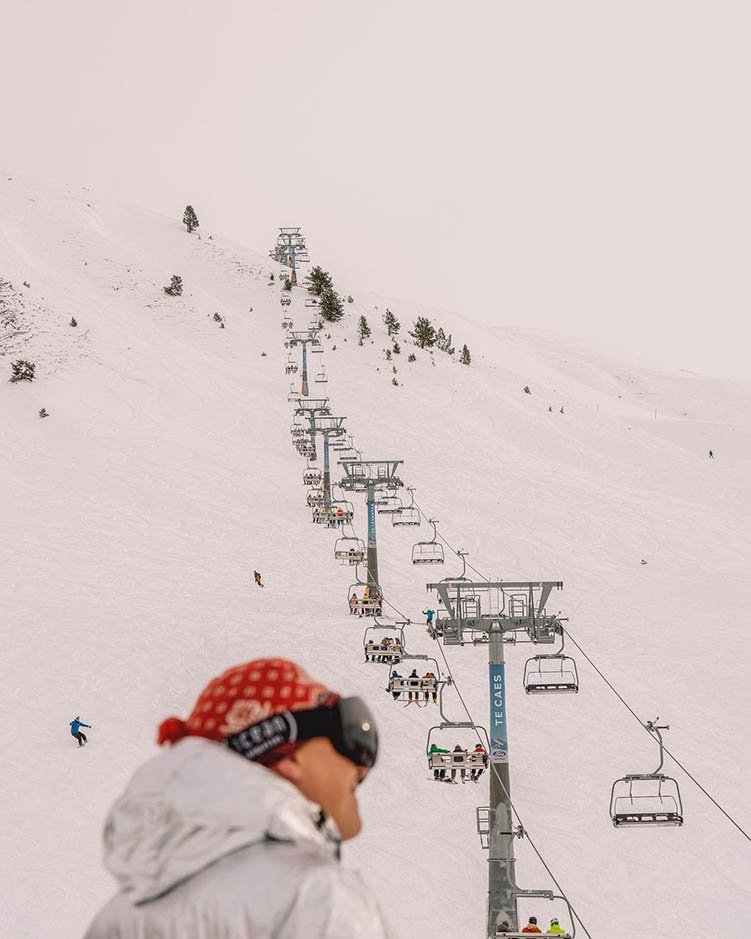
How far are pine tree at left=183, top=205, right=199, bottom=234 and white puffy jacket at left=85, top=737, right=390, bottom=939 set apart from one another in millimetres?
105097

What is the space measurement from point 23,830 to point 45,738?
14.5ft

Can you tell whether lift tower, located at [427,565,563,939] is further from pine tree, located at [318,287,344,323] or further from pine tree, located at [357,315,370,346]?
pine tree, located at [318,287,344,323]

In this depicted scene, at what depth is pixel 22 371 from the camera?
5700cm

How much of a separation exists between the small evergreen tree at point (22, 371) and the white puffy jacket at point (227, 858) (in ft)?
194

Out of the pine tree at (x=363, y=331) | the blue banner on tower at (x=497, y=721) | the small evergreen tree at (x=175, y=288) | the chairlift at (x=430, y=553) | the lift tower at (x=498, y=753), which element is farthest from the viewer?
the small evergreen tree at (x=175, y=288)

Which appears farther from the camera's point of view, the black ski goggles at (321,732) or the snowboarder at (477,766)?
the snowboarder at (477,766)

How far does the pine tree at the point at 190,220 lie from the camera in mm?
102625

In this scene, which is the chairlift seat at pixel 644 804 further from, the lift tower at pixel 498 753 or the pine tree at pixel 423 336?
the pine tree at pixel 423 336

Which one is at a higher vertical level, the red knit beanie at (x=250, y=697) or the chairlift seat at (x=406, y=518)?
the red knit beanie at (x=250, y=697)

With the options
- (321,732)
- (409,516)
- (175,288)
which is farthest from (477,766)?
(175,288)

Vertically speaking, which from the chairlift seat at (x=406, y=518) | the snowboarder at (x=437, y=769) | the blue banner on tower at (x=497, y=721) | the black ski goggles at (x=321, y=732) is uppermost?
the black ski goggles at (x=321, y=732)

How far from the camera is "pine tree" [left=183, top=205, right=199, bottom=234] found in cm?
10262

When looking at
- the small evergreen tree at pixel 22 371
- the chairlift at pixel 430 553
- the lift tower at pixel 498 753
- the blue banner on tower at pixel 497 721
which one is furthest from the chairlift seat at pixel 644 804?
the small evergreen tree at pixel 22 371

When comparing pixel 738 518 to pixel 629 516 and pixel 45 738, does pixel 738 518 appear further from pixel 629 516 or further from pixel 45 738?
pixel 45 738
